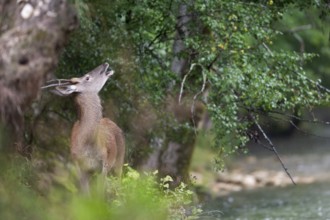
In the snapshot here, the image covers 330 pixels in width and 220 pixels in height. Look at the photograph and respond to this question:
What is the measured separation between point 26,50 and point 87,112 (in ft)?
13.4

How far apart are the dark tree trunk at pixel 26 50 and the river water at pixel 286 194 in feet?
11.7

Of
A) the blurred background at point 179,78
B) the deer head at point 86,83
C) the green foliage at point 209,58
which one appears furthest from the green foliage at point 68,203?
the green foliage at point 209,58

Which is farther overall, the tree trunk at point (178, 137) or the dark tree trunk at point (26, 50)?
the tree trunk at point (178, 137)

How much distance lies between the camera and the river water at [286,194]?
49.2 ft

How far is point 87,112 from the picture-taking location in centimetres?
1084

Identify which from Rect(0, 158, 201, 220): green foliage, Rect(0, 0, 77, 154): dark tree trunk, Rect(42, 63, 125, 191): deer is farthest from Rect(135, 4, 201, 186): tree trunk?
Rect(0, 0, 77, 154): dark tree trunk

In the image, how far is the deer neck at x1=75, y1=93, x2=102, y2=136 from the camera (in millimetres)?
10844

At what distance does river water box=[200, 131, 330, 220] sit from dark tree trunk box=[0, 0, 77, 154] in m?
3.57

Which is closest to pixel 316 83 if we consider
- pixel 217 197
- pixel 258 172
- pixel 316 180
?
pixel 217 197

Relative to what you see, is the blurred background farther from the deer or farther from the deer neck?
the deer neck

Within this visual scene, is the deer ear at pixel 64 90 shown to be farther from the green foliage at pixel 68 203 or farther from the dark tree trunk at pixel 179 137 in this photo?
the dark tree trunk at pixel 179 137

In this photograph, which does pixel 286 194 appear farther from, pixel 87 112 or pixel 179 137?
pixel 87 112

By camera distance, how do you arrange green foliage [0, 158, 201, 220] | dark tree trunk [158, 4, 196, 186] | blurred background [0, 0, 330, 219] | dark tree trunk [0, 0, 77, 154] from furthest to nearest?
dark tree trunk [158, 4, 196, 186], blurred background [0, 0, 330, 219], dark tree trunk [0, 0, 77, 154], green foliage [0, 158, 201, 220]

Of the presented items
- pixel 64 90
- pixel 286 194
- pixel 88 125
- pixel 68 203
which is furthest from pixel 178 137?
pixel 68 203
